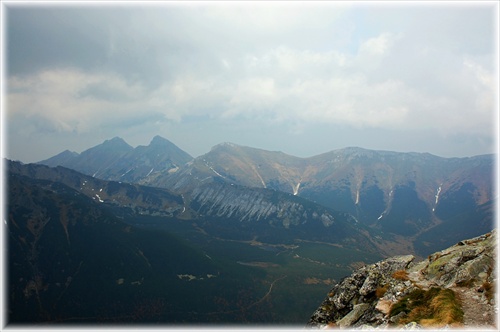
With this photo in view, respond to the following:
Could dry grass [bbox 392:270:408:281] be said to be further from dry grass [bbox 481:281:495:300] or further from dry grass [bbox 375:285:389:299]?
dry grass [bbox 481:281:495:300]

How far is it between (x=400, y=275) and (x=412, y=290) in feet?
15.8

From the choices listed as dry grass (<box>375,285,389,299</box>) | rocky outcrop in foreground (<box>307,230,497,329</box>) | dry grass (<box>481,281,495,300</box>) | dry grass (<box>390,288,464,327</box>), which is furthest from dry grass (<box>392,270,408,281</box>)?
dry grass (<box>481,281,495,300</box>)

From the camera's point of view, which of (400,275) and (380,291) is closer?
(380,291)

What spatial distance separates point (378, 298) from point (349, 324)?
438 centimetres

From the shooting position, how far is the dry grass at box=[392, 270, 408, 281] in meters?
35.7

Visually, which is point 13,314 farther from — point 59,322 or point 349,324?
point 349,324

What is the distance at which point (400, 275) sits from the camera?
36.4 metres

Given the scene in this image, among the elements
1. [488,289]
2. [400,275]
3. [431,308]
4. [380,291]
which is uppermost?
[488,289]

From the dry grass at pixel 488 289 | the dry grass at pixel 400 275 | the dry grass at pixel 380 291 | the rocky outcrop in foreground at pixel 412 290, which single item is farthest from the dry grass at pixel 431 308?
the dry grass at pixel 400 275

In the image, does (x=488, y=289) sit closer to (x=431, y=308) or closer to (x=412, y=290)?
(x=431, y=308)

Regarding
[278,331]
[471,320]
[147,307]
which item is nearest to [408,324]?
[471,320]

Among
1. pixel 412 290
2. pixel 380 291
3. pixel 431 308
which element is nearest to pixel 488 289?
pixel 431 308

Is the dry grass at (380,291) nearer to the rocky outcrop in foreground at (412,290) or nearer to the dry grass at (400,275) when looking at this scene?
the rocky outcrop in foreground at (412,290)

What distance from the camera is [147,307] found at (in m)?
199
